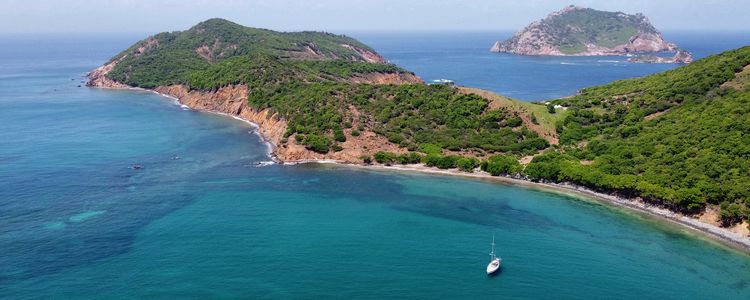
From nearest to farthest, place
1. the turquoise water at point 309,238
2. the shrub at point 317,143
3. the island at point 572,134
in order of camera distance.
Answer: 1. the turquoise water at point 309,238
2. the island at point 572,134
3. the shrub at point 317,143

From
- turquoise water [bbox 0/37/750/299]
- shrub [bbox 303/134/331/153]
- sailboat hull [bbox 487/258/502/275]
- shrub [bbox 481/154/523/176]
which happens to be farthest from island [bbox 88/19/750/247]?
sailboat hull [bbox 487/258/502/275]

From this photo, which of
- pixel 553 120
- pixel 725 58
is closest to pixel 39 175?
pixel 553 120

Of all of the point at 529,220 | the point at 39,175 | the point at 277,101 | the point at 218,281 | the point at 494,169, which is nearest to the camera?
the point at 218,281

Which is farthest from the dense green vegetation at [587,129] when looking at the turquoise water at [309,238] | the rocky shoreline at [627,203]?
the turquoise water at [309,238]

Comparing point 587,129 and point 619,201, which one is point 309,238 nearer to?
point 619,201

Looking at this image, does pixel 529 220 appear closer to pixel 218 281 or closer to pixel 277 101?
pixel 218 281

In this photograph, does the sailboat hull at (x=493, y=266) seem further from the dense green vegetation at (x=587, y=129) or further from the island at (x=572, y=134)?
the dense green vegetation at (x=587, y=129)
